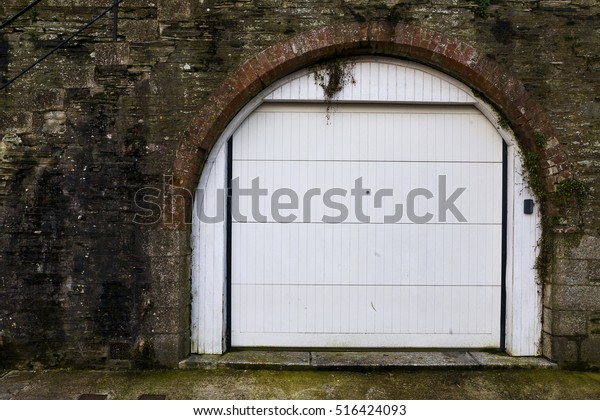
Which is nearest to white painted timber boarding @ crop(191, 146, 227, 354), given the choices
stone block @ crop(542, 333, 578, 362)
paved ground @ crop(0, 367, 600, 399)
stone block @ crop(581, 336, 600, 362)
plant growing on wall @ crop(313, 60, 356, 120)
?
paved ground @ crop(0, 367, 600, 399)

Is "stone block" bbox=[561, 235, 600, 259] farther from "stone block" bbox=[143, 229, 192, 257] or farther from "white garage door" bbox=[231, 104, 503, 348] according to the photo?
"stone block" bbox=[143, 229, 192, 257]

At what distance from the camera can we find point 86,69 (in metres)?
4.09

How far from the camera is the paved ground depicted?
366cm

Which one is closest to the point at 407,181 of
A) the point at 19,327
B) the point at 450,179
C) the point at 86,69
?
the point at 450,179

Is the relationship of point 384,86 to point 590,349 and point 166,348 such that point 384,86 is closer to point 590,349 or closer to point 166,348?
point 590,349

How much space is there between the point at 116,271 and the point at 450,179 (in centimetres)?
385

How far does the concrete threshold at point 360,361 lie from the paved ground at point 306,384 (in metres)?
0.06

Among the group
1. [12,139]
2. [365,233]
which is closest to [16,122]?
[12,139]

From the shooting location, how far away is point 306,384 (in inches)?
150

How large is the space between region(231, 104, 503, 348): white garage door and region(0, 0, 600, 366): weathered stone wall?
2.26 ft

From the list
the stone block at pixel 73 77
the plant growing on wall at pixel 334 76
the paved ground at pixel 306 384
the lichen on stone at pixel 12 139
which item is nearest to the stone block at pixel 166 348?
the paved ground at pixel 306 384

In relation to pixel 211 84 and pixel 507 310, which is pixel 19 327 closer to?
pixel 211 84

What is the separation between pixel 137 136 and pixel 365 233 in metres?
2.72

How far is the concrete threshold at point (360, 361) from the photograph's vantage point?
410 centimetres
